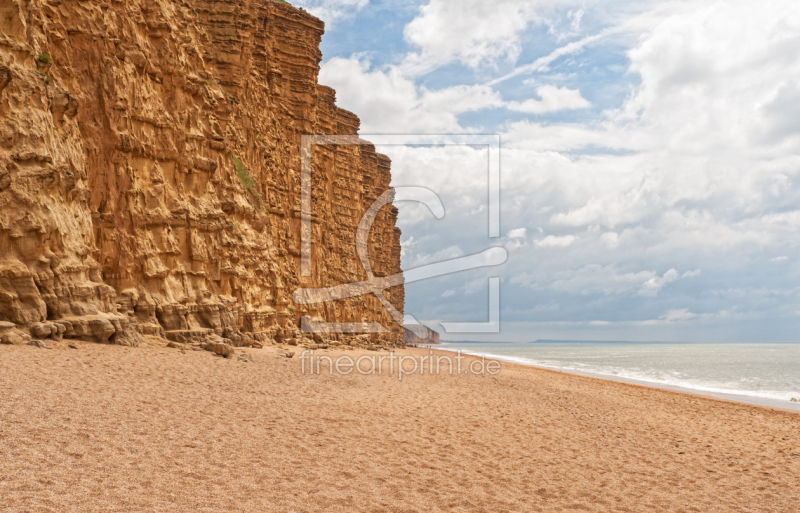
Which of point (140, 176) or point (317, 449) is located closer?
point (317, 449)

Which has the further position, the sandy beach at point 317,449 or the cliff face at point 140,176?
the cliff face at point 140,176

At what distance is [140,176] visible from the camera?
17.4 metres

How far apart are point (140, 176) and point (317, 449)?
1261cm

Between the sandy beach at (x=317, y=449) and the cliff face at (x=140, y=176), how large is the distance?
7.70 ft

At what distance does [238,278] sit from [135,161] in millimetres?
6834

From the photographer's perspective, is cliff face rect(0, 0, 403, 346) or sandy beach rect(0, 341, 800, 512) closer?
sandy beach rect(0, 341, 800, 512)

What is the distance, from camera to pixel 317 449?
26.8 feet

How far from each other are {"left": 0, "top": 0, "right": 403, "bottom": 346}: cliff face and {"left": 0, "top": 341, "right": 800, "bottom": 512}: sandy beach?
235 centimetres

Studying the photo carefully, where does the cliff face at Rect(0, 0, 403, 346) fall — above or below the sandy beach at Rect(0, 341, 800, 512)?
above

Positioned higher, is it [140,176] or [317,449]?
[140,176]

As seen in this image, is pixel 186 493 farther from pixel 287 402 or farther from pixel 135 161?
pixel 135 161

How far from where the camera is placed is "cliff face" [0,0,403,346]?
12.6 metres

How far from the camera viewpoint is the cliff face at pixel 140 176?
1265 cm

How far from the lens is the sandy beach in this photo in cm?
608
